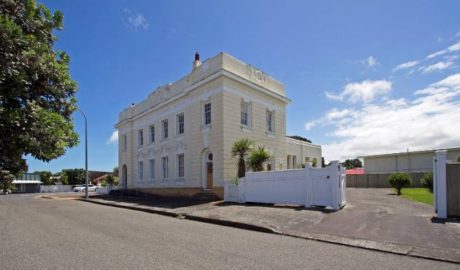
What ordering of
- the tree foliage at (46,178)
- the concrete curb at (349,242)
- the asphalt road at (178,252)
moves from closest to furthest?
the asphalt road at (178,252)
the concrete curb at (349,242)
the tree foliage at (46,178)

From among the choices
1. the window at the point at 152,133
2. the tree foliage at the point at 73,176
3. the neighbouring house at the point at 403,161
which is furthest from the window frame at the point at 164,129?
the tree foliage at the point at 73,176

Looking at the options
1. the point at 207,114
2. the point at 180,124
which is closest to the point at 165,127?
the point at 180,124

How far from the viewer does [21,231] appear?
33.0 ft

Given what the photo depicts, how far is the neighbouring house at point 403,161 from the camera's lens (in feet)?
109

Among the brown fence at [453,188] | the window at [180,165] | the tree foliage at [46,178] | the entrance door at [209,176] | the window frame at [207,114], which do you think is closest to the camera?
the brown fence at [453,188]

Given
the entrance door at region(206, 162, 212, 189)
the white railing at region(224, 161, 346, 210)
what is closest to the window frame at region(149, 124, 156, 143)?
the entrance door at region(206, 162, 212, 189)

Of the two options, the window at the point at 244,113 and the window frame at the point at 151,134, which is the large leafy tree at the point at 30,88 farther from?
the window frame at the point at 151,134

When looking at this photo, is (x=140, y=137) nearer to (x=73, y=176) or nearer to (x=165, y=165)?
(x=165, y=165)

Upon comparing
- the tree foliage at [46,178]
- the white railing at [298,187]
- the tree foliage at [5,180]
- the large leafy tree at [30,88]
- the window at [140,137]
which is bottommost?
the tree foliage at [46,178]

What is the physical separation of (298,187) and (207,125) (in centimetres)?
831

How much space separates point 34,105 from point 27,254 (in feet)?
15.6

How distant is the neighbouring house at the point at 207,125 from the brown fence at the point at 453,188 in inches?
445

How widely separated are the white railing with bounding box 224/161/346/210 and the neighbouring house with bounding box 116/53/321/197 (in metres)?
3.19

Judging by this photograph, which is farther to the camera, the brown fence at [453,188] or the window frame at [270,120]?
the window frame at [270,120]
